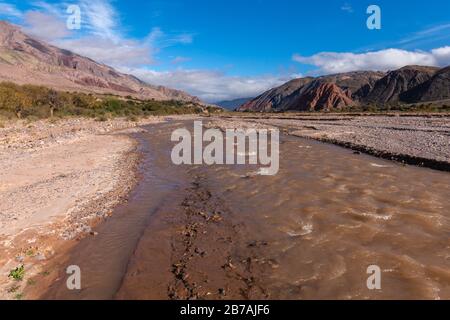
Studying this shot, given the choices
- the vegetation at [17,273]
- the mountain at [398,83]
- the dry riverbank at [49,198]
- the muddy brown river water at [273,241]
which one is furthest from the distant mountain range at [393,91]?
the vegetation at [17,273]

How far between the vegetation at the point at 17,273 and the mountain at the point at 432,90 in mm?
133578

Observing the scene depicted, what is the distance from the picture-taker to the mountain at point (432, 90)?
123 m

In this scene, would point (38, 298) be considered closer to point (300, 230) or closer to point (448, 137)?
point (300, 230)

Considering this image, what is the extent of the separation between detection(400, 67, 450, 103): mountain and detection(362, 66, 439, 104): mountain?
7522 mm

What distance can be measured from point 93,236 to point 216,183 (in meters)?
6.11

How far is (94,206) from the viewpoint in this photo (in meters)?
10.8

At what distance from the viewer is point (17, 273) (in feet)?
22.0

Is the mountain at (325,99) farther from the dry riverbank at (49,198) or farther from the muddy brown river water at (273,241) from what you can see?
the muddy brown river water at (273,241)

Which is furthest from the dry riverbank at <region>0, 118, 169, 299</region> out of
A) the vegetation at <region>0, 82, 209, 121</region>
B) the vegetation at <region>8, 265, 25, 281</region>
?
the vegetation at <region>0, 82, 209, 121</region>

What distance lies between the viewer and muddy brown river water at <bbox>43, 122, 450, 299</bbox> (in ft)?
21.1

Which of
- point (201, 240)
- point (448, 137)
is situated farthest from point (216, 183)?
point (448, 137)

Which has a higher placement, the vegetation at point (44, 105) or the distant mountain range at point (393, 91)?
the distant mountain range at point (393, 91)

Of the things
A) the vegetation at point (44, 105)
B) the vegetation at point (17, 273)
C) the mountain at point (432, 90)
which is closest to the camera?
the vegetation at point (17, 273)

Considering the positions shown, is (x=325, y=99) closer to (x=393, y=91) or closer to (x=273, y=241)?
(x=393, y=91)
